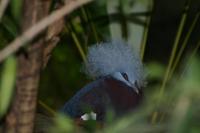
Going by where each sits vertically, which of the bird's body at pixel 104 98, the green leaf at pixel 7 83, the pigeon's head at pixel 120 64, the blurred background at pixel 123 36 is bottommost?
the green leaf at pixel 7 83

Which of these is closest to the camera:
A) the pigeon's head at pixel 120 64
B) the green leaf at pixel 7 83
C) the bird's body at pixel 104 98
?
the green leaf at pixel 7 83

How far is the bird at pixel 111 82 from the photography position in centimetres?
178

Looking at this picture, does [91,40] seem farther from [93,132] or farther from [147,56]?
[93,132]

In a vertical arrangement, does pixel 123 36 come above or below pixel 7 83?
above

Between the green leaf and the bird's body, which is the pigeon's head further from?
the green leaf

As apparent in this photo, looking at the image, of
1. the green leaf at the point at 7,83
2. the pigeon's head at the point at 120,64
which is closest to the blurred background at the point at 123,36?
the pigeon's head at the point at 120,64

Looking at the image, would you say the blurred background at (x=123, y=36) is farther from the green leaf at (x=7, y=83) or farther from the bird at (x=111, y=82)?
the green leaf at (x=7, y=83)

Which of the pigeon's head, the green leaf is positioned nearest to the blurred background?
the pigeon's head

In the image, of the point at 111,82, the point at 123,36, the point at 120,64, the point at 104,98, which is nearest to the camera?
the point at 104,98

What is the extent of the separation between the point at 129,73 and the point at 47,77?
94cm

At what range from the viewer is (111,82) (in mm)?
1913

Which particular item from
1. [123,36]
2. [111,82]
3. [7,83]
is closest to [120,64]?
[111,82]

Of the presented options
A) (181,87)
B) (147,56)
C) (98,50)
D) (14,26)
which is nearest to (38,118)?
(98,50)

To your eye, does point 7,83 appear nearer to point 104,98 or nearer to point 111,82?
point 104,98
